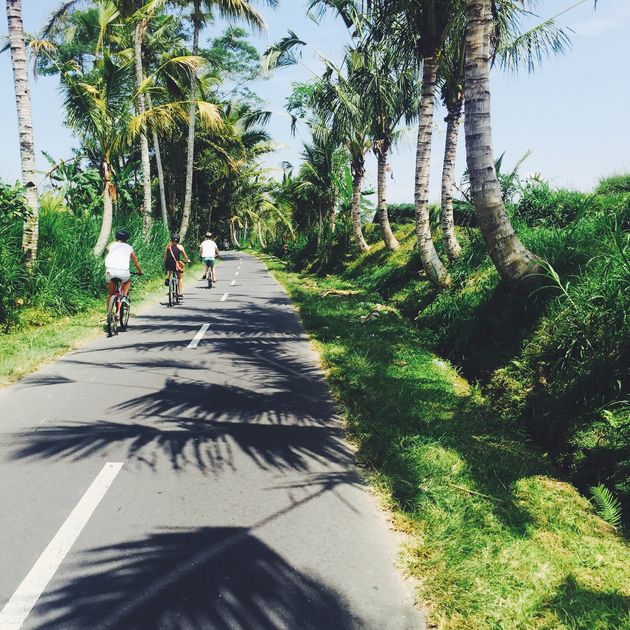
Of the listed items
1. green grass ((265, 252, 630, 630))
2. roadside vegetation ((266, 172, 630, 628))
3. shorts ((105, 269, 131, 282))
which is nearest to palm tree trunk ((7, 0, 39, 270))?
shorts ((105, 269, 131, 282))

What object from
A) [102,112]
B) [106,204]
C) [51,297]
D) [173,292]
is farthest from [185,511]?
[102,112]

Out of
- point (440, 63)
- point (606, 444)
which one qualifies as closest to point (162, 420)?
point (606, 444)

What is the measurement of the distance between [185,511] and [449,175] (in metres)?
10.9

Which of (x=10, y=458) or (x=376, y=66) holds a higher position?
(x=376, y=66)

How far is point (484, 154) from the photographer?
269 inches

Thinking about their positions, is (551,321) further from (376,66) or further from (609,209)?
(376,66)

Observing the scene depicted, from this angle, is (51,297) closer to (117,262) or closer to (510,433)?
(117,262)

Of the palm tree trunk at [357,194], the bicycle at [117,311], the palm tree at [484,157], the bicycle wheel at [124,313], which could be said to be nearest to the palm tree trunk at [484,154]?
the palm tree at [484,157]

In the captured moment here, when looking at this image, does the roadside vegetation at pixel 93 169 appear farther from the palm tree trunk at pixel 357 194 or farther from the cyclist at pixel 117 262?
the palm tree trunk at pixel 357 194

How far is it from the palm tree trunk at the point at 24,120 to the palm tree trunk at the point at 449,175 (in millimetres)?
9003

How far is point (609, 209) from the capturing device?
8.50m

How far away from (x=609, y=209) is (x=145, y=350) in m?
8.28

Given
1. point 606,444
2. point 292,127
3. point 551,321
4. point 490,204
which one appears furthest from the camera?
point 292,127

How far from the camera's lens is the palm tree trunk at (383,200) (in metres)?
18.1
